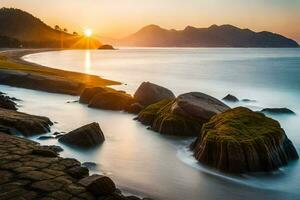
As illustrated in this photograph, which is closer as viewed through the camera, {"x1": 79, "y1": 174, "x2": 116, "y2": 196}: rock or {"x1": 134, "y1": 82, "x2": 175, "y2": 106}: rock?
{"x1": 79, "y1": 174, "x2": 116, "y2": 196}: rock

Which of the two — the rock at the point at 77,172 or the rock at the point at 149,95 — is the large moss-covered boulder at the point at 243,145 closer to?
the rock at the point at 77,172

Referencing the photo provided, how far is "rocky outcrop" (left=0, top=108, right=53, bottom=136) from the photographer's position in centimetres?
1523

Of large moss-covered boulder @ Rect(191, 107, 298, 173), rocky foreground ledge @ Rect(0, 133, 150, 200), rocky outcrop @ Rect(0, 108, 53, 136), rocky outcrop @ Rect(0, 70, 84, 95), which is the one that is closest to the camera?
rocky foreground ledge @ Rect(0, 133, 150, 200)

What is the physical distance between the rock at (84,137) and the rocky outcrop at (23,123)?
1353 mm

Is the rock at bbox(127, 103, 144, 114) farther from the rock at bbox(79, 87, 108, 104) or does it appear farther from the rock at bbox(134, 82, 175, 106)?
the rock at bbox(79, 87, 108, 104)

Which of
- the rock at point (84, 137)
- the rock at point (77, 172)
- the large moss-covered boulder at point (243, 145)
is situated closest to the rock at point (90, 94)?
the rock at point (84, 137)

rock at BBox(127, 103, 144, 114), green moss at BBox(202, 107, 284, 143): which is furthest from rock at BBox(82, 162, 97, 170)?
rock at BBox(127, 103, 144, 114)

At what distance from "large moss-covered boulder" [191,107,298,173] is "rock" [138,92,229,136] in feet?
9.17

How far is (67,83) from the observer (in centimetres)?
3344

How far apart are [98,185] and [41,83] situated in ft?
86.8

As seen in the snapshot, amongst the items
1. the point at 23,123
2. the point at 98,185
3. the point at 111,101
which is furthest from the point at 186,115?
the point at 98,185

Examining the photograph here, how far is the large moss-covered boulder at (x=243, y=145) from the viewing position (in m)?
12.4

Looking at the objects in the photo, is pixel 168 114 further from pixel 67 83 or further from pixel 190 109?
pixel 67 83

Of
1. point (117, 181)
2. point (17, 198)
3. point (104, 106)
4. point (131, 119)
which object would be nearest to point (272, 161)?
point (117, 181)
